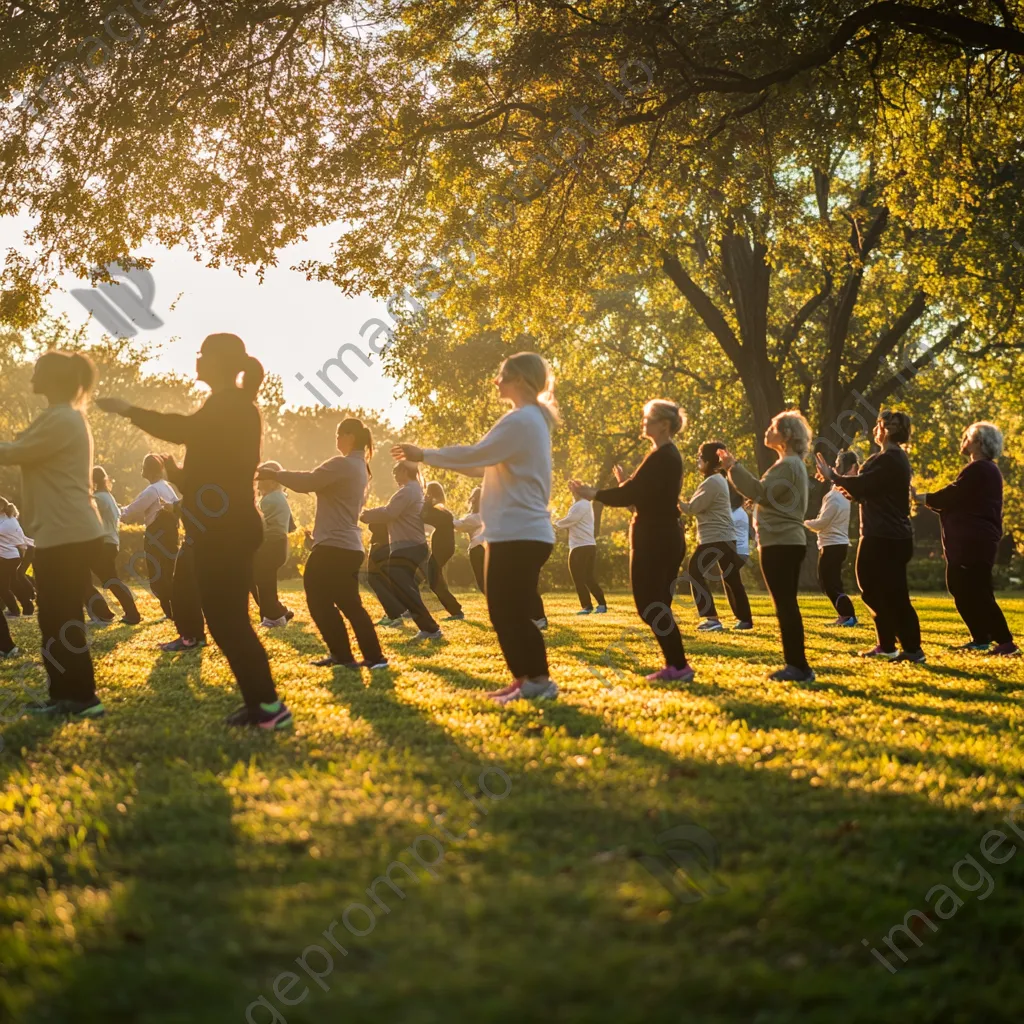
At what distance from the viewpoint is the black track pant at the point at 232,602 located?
604 centimetres

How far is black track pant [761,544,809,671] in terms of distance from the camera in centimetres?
809

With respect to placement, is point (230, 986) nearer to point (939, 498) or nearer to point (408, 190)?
point (939, 498)

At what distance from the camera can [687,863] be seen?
3.62 metres

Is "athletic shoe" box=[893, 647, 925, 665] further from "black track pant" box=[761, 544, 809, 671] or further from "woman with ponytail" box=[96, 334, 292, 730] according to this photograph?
"woman with ponytail" box=[96, 334, 292, 730]

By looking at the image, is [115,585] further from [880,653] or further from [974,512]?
[974,512]

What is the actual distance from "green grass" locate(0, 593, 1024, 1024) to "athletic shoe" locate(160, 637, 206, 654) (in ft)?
13.0

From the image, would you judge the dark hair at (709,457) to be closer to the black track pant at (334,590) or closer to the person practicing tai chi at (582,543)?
the person practicing tai chi at (582,543)

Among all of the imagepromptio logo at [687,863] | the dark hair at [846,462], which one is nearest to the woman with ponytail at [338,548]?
the dark hair at [846,462]

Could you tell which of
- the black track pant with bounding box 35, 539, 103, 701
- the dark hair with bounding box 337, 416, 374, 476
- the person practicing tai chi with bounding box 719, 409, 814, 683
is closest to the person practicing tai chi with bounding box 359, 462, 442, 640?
the dark hair with bounding box 337, 416, 374, 476

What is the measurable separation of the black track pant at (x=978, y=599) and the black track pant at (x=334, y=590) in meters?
5.62

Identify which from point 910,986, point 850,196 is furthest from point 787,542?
point 850,196

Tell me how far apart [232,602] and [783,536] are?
173 inches

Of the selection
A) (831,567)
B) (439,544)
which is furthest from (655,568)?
(439,544)

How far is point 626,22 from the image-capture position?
10195 mm
